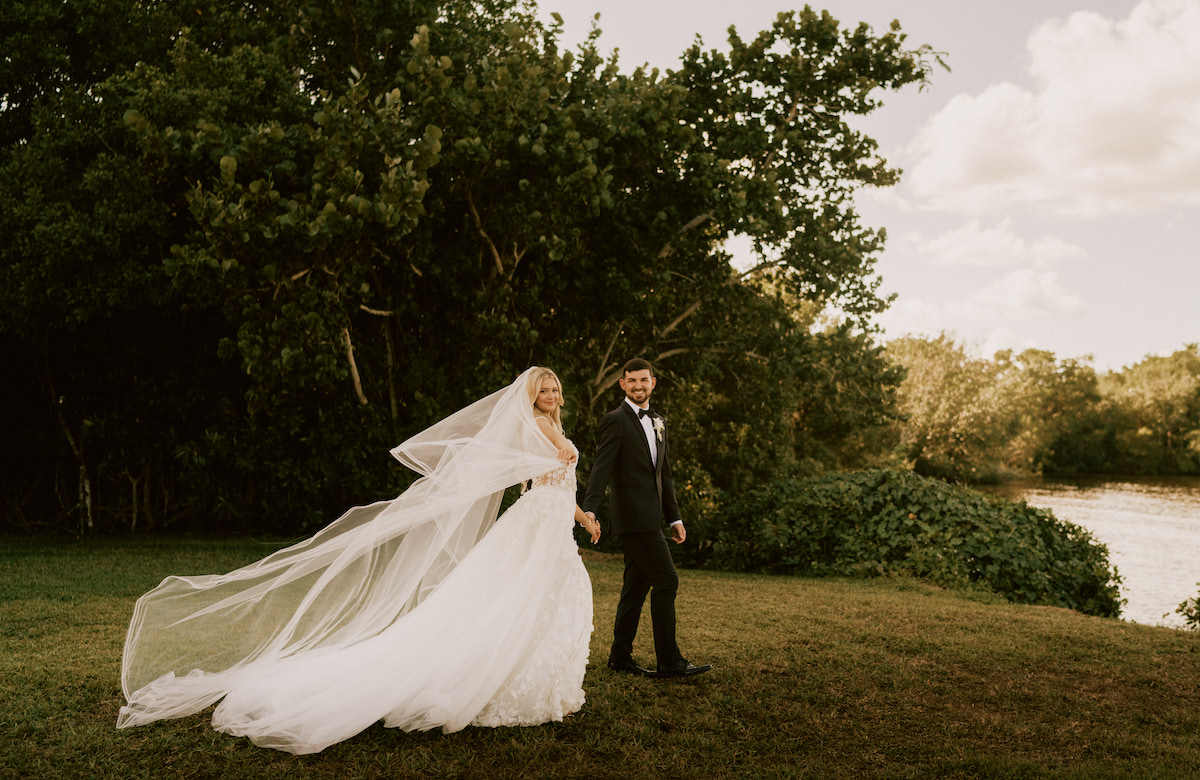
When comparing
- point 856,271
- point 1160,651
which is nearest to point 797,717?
point 1160,651

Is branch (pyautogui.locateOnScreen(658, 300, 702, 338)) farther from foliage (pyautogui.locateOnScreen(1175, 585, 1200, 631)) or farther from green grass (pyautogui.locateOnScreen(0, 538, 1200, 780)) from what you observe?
foliage (pyautogui.locateOnScreen(1175, 585, 1200, 631))

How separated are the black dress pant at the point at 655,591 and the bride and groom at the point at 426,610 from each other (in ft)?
0.05

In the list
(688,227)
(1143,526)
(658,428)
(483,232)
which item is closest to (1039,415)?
(1143,526)

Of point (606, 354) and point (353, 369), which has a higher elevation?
point (606, 354)

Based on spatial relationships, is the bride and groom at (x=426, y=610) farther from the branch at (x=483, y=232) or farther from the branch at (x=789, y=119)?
the branch at (x=789, y=119)

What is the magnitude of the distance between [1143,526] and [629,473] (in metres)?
26.8

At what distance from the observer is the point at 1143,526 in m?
26.6

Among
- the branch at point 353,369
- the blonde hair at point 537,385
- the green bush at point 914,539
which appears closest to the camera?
the blonde hair at point 537,385

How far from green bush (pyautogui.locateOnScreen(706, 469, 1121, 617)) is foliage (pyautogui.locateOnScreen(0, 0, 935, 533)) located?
8.16ft

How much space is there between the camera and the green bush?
11.3 metres

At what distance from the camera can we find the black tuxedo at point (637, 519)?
229 inches

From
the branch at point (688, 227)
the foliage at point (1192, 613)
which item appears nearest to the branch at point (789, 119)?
the branch at point (688, 227)

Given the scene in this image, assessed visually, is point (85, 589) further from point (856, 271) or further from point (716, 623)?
point (856, 271)

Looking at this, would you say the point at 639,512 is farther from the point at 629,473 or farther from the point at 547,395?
the point at 547,395
